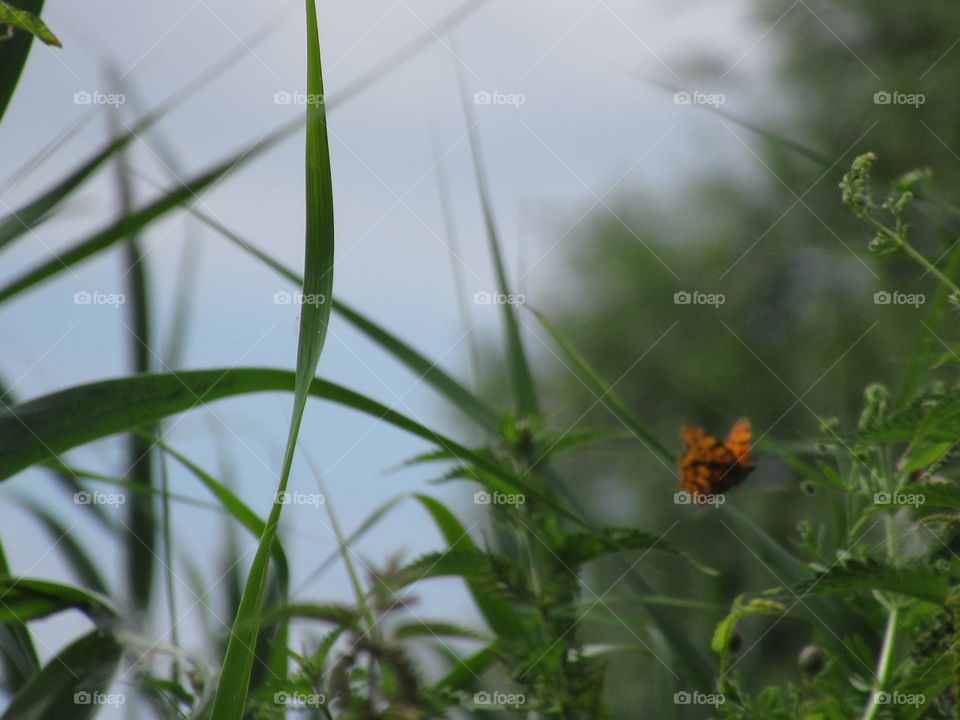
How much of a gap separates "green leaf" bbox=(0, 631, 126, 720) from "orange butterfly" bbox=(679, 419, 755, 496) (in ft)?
1.16

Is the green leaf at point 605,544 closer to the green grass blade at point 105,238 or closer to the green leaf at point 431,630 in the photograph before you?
the green leaf at point 431,630

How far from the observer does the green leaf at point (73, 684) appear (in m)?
0.43

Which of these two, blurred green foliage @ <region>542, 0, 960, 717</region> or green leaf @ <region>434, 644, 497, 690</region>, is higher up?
blurred green foliage @ <region>542, 0, 960, 717</region>

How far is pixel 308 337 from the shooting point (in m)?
0.36

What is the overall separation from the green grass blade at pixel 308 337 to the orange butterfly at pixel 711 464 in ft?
0.90

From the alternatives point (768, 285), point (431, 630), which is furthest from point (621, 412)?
point (768, 285)

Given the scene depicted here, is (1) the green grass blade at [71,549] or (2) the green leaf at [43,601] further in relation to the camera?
(1) the green grass blade at [71,549]

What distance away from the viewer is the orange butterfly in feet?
1.73

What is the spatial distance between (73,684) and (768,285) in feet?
7.42

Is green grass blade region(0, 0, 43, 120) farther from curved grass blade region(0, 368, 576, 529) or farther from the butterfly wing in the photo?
the butterfly wing

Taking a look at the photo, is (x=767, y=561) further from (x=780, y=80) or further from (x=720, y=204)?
(x=720, y=204)

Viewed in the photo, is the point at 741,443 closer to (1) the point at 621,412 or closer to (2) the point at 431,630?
(1) the point at 621,412

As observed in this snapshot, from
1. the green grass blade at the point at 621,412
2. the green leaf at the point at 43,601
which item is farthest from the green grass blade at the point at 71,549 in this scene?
the green grass blade at the point at 621,412

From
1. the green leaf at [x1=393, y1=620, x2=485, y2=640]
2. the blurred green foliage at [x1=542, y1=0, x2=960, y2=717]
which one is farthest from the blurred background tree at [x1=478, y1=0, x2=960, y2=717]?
the green leaf at [x1=393, y1=620, x2=485, y2=640]
